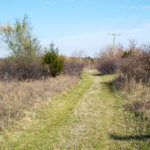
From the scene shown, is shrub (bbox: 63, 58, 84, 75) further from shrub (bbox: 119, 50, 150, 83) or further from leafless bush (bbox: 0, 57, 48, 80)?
shrub (bbox: 119, 50, 150, 83)

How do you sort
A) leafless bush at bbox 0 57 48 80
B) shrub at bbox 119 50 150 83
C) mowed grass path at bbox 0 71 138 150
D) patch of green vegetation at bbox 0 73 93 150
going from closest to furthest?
mowed grass path at bbox 0 71 138 150 < patch of green vegetation at bbox 0 73 93 150 < shrub at bbox 119 50 150 83 < leafless bush at bbox 0 57 48 80

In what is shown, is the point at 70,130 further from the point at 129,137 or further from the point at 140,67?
the point at 140,67

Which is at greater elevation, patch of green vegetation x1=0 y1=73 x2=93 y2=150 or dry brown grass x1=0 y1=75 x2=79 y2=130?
dry brown grass x1=0 y1=75 x2=79 y2=130

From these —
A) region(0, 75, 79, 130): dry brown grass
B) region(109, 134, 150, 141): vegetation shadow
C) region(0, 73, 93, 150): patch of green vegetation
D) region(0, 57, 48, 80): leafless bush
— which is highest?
region(0, 57, 48, 80): leafless bush

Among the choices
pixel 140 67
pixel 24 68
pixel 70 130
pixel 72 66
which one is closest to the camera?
pixel 70 130

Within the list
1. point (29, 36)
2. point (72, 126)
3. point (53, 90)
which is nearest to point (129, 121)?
point (72, 126)

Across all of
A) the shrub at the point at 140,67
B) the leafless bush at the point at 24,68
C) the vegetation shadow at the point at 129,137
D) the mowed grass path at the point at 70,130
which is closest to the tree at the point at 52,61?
the leafless bush at the point at 24,68

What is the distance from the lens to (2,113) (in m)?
5.83

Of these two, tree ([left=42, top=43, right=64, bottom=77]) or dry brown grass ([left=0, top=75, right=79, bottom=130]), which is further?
tree ([left=42, top=43, right=64, bottom=77])

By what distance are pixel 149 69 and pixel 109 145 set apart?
892 cm

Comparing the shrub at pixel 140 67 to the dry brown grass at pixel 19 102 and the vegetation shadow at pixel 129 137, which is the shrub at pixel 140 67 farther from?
the vegetation shadow at pixel 129 137

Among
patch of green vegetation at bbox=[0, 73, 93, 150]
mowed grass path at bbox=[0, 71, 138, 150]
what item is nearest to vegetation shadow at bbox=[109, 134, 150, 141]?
mowed grass path at bbox=[0, 71, 138, 150]

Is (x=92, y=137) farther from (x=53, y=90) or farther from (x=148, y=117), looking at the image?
(x=53, y=90)

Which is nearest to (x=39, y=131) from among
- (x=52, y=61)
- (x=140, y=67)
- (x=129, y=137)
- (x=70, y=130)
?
(x=70, y=130)
